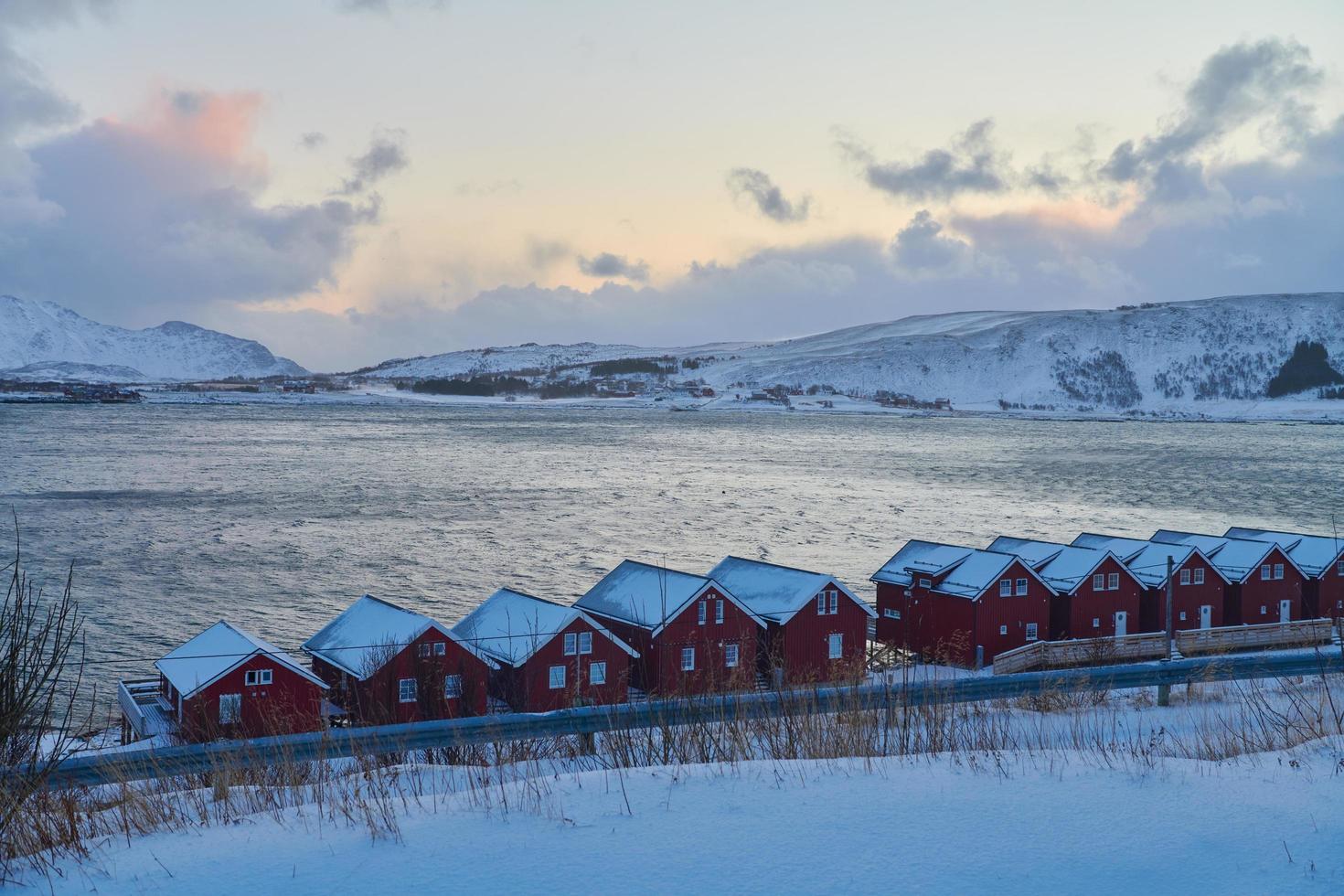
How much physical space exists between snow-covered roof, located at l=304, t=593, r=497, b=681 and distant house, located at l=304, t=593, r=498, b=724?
0.02 metres

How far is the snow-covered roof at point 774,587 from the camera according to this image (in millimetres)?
26750

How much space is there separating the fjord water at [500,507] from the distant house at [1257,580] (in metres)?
11.5

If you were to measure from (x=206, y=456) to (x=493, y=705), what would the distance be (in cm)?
8135

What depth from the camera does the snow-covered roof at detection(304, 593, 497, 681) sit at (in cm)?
2184

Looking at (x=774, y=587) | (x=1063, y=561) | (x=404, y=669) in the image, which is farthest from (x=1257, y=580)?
(x=404, y=669)

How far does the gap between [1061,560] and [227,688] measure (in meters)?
22.8

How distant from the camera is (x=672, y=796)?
18.2 ft

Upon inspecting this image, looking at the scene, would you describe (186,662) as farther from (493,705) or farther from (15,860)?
(15,860)

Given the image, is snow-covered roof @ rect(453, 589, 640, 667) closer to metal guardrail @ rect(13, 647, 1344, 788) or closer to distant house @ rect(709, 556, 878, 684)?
distant house @ rect(709, 556, 878, 684)

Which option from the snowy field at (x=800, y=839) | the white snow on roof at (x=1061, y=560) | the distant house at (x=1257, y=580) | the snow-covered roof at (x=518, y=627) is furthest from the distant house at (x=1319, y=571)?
the snowy field at (x=800, y=839)

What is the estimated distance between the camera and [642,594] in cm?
2639

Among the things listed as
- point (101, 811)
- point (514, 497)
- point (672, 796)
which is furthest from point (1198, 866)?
point (514, 497)

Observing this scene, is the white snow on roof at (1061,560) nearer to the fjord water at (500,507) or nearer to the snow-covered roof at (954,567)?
the snow-covered roof at (954,567)

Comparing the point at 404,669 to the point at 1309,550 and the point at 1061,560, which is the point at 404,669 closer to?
the point at 1061,560
